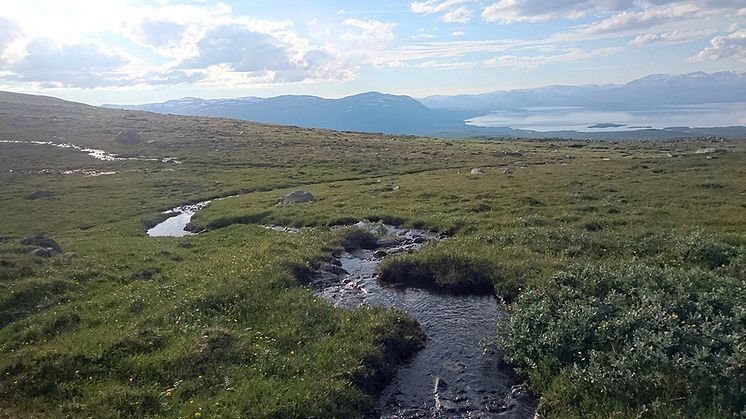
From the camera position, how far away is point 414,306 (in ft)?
73.3

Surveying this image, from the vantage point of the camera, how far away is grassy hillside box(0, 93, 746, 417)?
13.9 metres

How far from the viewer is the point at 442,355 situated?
18.0 meters

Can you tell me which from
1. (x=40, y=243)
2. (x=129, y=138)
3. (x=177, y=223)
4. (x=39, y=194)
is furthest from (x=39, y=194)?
(x=129, y=138)

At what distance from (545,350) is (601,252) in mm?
11821

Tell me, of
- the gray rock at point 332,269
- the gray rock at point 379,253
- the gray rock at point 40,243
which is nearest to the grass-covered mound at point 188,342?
the gray rock at point 332,269

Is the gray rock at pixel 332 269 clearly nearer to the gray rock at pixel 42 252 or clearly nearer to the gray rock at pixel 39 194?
the gray rock at pixel 42 252

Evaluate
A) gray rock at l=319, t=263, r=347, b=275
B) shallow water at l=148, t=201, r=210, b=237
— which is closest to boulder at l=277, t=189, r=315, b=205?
shallow water at l=148, t=201, r=210, b=237

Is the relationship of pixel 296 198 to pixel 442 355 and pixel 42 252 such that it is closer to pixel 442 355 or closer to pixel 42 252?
pixel 42 252

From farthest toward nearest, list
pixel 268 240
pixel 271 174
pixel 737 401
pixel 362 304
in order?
pixel 271 174
pixel 268 240
pixel 362 304
pixel 737 401

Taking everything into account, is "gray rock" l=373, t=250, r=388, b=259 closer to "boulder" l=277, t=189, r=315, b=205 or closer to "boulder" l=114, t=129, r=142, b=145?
"boulder" l=277, t=189, r=315, b=205

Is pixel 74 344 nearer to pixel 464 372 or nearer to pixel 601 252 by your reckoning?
pixel 464 372

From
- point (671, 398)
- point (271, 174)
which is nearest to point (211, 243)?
point (671, 398)

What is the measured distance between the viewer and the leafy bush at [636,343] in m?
12.6

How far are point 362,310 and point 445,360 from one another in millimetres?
4459
